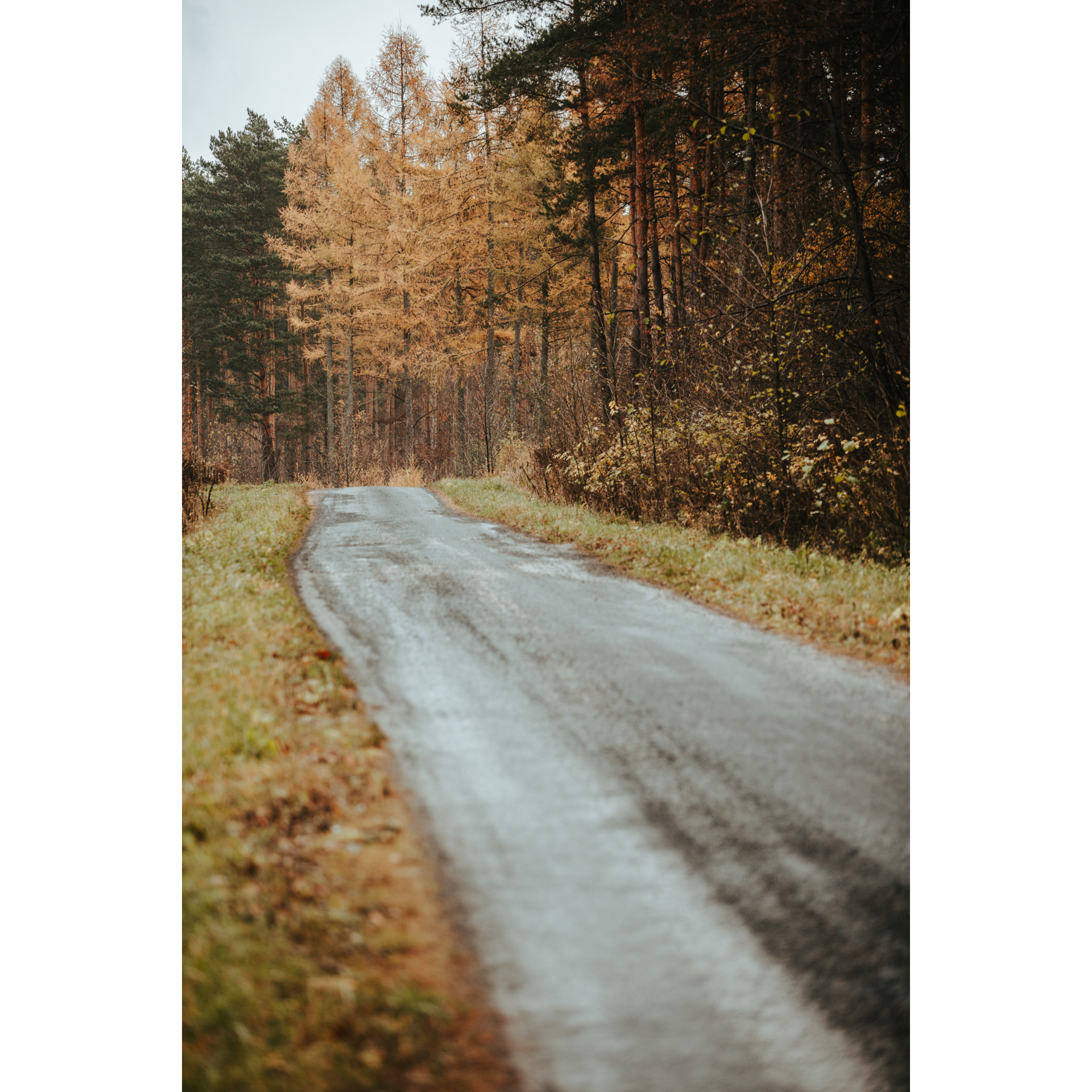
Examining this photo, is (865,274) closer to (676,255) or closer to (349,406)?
(676,255)

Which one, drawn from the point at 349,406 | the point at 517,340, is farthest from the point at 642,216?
the point at 349,406

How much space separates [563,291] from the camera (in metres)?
21.6

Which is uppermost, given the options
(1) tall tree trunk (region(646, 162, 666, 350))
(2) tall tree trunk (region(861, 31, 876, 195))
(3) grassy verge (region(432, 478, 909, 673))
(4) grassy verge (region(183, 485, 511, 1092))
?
(1) tall tree trunk (region(646, 162, 666, 350))

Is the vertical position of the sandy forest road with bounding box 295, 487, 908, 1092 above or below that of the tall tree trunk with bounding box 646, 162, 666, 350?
below

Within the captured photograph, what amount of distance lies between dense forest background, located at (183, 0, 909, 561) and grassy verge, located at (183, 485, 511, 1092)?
2.41 meters

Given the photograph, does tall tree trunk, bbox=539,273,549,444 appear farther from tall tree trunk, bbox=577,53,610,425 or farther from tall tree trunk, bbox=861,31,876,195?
tall tree trunk, bbox=861,31,876,195

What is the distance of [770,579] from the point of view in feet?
17.9

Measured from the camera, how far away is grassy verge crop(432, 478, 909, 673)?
154 inches

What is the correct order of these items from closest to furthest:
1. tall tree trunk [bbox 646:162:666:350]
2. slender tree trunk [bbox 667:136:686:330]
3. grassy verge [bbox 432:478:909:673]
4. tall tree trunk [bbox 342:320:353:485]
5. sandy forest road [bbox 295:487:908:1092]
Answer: sandy forest road [bbox 295:487:908:1092] < grassy verge [bbox 432:478:909:673] < slender tree trunk [bbox 667:136:686:330] < tall tree trunk [bbox 646:162:666:350] < tall tree trunk [bbox 342:320:353:485]

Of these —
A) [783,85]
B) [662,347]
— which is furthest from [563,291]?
[783,85]

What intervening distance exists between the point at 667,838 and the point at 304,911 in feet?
3.39

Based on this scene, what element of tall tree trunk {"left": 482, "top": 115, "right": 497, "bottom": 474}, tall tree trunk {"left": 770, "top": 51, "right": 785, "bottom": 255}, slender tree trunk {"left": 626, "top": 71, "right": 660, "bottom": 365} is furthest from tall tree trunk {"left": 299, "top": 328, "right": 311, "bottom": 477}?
tall tree trunk {"left": 770, "top": 51, "right": 785, "bottom": 255}
